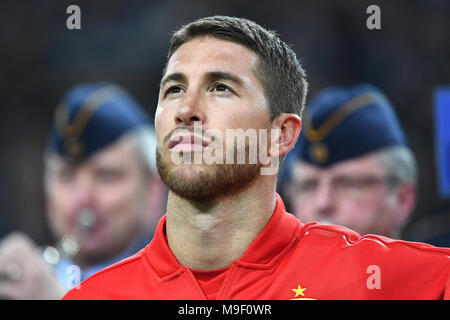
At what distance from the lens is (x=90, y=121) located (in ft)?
15.8

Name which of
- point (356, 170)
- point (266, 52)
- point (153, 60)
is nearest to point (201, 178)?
point (266, 52)

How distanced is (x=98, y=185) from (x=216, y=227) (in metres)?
2.85

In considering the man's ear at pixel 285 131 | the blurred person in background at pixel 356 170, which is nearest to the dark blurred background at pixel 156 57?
the blurred person in background at pixel 356 170

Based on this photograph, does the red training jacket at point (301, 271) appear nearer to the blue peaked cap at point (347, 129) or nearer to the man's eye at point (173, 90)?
the man's eye at point (173, 90)

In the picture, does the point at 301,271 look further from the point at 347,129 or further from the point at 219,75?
the point at 347,129

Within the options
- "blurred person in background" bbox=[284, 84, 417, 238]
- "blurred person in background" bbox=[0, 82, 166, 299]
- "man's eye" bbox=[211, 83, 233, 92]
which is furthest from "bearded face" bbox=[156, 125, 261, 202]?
"blurred person in background" bbox=[0, 82, 166, 299]

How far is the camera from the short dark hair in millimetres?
2016

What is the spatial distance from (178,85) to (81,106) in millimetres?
3041

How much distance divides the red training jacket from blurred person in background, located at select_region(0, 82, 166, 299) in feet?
7.80

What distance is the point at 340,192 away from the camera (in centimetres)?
405

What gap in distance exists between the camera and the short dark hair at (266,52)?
6.61 feet

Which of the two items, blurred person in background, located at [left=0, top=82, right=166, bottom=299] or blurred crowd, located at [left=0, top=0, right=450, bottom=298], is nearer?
blurred person in background, located at [left=0, top=82, right=166, bottom=299]

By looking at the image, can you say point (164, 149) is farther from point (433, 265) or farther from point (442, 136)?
point (442, 136)

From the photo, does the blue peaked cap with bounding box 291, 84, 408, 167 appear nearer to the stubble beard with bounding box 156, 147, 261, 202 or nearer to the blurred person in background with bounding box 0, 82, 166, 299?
the blurred person in background with bounding box 0, 82, 166, 299
